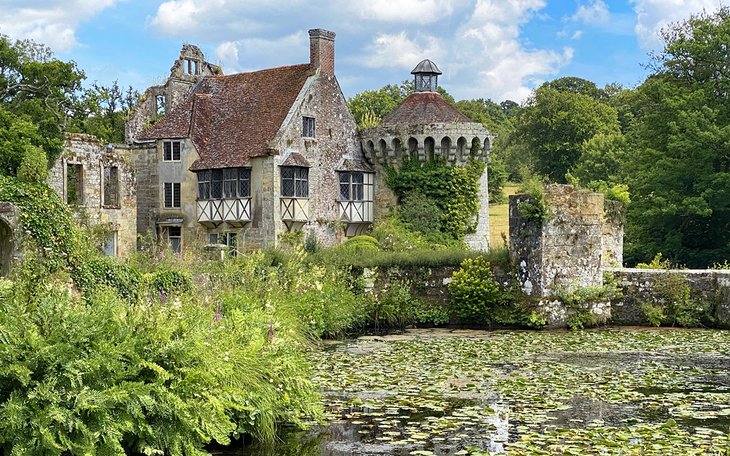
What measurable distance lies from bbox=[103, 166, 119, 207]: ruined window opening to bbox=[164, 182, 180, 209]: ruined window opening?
215cm

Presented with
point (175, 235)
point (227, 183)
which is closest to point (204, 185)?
point (227, 183)

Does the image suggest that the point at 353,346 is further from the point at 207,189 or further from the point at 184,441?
the point at 207,189

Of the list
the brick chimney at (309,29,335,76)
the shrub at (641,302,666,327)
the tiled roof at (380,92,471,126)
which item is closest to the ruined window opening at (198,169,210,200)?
the brick chimney at (309,29,335,76)

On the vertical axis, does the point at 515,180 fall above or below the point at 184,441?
above

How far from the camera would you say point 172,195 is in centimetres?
3778

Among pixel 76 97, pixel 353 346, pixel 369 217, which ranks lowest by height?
pixel 353 346

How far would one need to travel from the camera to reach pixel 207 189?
120 ft

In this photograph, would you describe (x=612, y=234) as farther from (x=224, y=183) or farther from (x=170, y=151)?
(x=170, y=151)

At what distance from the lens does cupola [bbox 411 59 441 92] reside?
126 feet

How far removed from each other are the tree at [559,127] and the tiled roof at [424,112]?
23401mm

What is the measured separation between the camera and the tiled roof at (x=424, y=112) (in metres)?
36.9

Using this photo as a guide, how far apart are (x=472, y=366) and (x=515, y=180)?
52732 mm

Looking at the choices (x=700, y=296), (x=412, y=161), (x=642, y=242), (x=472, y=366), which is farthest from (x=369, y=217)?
(x=472, y=366)

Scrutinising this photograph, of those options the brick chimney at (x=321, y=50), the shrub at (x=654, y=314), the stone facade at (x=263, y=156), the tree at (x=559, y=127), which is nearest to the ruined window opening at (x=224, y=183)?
the stone facade at (x=263, y=156)
